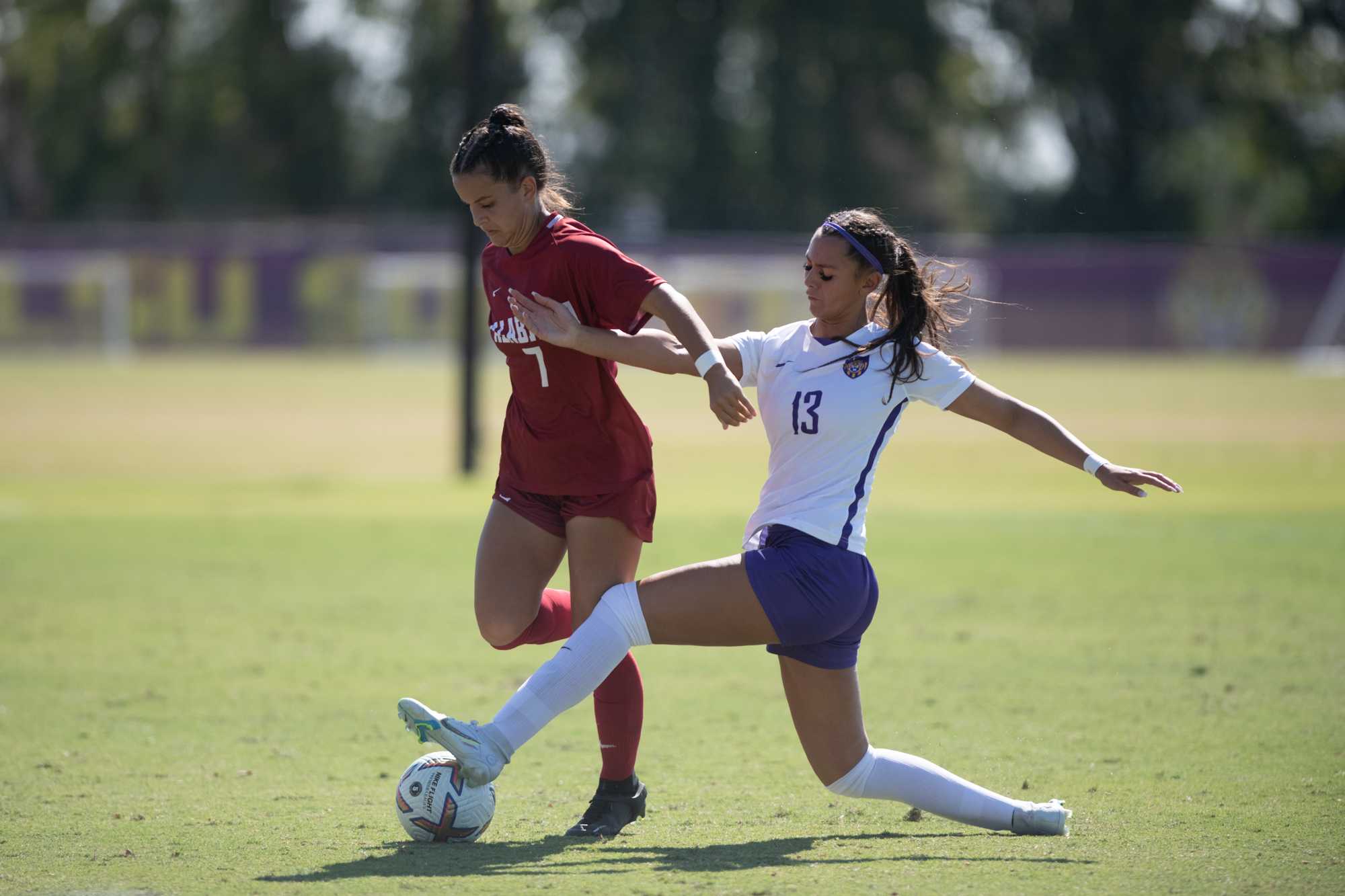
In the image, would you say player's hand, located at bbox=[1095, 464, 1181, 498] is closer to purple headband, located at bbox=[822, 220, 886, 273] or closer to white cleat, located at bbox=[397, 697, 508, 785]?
purple headband, located at bbox=[822, 220, 886, 273]

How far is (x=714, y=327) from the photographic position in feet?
135

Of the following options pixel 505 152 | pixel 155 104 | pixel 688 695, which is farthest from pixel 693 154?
pixel 505 152

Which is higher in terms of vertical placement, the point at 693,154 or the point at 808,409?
the point at 693,154

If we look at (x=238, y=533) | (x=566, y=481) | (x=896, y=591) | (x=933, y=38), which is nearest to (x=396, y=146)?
(x=933, y=38)

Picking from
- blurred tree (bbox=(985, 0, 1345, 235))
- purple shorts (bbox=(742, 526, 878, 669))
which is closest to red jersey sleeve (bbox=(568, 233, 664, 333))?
purple shorts (bbox=(742, 526, 878, 669))

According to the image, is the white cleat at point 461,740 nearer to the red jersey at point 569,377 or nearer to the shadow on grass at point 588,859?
the shadow on grass at point 588,859

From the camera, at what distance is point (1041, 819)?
4391 mm

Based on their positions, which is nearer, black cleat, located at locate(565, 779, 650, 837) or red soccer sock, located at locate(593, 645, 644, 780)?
black cleat, located at locate(565, 779, 650, 837)

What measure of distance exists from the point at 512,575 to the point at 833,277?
1.37 metres

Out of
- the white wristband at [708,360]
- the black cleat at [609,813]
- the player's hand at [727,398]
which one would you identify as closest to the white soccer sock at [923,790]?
the black cleat at [609,813]

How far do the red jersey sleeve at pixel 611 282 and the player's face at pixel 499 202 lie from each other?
0.57ft

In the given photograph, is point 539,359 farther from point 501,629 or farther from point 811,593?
point 811,593

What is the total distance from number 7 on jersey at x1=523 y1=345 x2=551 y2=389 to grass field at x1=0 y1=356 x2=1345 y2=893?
1396 mm

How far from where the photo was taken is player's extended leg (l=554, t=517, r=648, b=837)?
456cm
